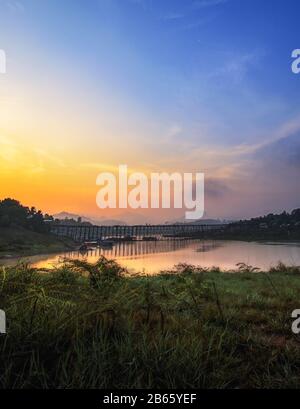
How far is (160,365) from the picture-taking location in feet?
10.8

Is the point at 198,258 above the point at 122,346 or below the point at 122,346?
below

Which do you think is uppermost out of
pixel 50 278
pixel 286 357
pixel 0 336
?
pixel 50 278

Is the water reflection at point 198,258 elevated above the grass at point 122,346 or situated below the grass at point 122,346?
below

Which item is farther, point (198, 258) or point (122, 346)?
point (198, 258)

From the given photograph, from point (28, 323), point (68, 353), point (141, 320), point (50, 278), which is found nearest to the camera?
point (68, 353)

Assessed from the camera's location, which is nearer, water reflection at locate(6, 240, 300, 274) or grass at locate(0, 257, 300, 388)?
grass at locate(0, 257, 300, 388)

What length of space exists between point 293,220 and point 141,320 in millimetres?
132696

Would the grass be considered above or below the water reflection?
above

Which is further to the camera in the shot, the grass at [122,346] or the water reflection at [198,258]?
the water reflection at [198,258]

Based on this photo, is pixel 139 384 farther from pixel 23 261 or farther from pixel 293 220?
pixel 293 220
